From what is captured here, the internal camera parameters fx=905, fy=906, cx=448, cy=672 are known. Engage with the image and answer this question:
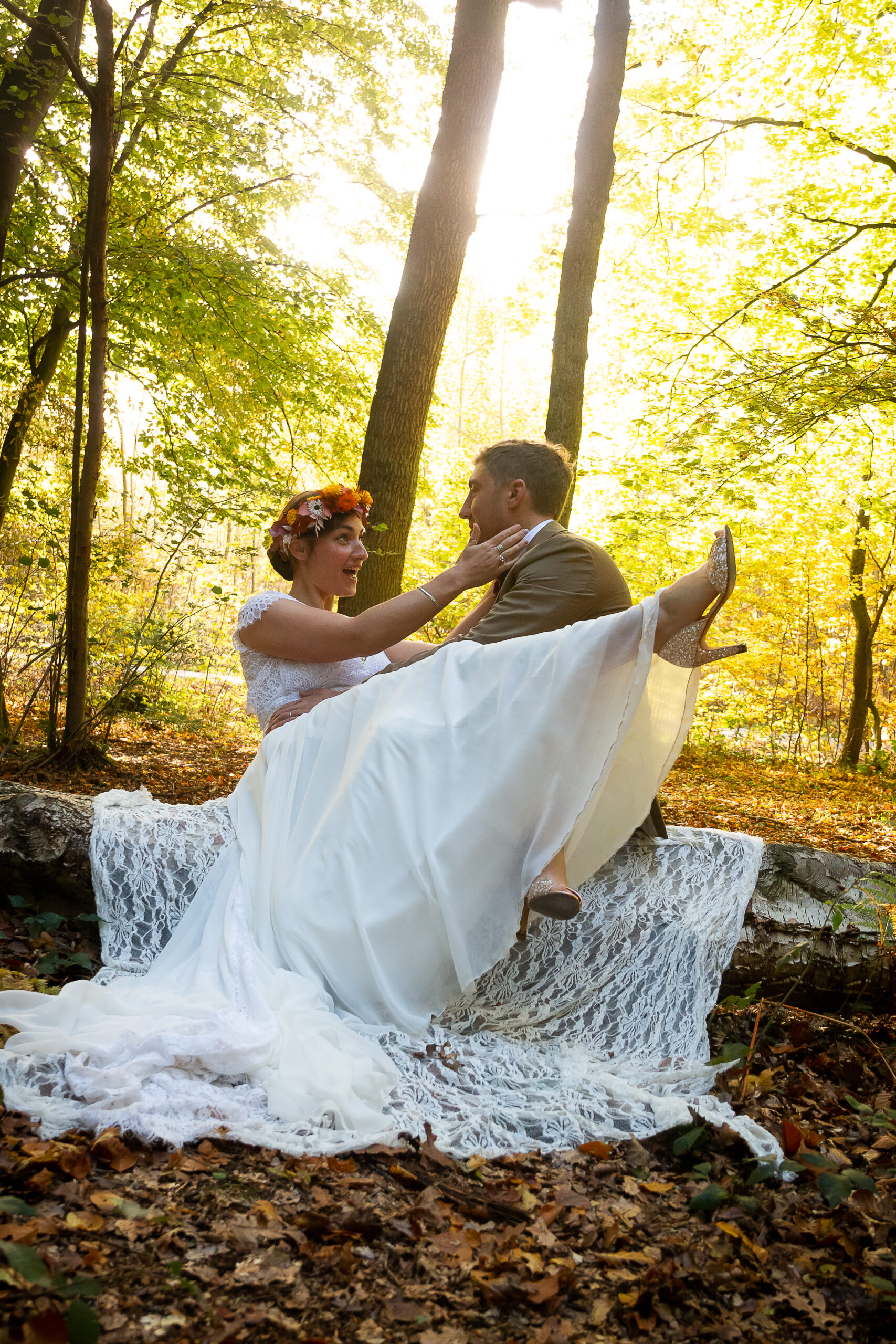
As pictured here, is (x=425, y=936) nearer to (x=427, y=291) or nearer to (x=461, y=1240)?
(x=461, y=1240)

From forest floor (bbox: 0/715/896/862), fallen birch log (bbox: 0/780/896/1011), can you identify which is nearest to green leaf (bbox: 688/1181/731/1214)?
fallen birch log (bbox: 0/780/896/1011)

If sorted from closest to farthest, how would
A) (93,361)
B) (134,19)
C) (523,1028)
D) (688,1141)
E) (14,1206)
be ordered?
1. (14,1206)
2. (688,1141)
3. (523,1028)
4. (93,361)
5. (134,19)

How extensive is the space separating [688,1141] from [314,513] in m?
2.95

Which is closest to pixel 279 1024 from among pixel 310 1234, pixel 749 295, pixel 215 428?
pixel 310 1234

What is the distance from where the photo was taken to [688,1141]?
2.51 metres

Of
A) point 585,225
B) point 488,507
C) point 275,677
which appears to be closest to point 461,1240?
point 275,677

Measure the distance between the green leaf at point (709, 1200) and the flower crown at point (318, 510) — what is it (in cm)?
299

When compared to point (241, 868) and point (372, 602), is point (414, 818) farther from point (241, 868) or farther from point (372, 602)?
point (372, 602)

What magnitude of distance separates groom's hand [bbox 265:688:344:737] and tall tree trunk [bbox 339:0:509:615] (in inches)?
72.9

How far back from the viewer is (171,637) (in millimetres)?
8227

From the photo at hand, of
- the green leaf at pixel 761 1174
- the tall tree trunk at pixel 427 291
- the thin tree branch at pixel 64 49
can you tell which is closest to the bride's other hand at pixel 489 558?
the green leaf at pixel 761 1174

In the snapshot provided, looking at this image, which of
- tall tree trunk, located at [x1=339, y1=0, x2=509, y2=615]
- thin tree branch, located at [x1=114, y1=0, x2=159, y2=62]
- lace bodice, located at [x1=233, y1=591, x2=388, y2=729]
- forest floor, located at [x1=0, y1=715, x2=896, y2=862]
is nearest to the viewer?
lace bodice, located at [x1=233, y1=591, x2=388, y2=729]

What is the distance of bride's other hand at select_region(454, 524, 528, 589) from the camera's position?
11.7 ft

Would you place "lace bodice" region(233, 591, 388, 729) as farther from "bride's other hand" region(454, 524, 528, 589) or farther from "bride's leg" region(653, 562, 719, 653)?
"bride's leg" region(653, 562, 719, 653)
